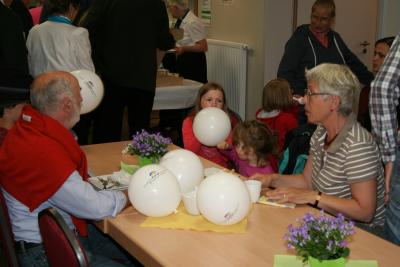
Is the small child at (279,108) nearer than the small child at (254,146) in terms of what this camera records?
No

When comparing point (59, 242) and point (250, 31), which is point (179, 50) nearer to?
point (250, 31)

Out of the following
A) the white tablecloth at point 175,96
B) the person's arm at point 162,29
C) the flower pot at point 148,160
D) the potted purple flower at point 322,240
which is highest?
the person's arm at point 162,29

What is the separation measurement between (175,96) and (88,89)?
207 cm

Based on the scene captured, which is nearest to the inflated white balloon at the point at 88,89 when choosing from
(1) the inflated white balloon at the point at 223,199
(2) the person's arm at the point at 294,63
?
(1) the inflated white balloon at the point at 223,199

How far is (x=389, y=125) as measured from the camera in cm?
191

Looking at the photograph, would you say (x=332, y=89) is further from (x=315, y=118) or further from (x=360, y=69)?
(x=360, y=69)

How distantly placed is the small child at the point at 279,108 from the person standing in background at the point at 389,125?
145 centimetres

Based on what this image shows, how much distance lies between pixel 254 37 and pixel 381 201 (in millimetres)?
3487

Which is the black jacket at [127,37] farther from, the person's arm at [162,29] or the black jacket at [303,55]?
the black jacket at [303,55]

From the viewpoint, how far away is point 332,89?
6.81 feet

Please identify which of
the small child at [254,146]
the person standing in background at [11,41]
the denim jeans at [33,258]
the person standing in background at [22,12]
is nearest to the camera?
the denim jeans at [33,258]

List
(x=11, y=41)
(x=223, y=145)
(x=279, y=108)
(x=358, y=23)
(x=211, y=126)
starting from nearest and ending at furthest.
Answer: (x=211, y=126) < (x=223, y=145) < (x=11, y=41) < (x=279, y=108) < (x=358, y=23)

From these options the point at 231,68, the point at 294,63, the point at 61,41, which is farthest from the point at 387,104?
the point at 231,68

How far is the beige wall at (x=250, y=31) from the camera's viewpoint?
532cm
